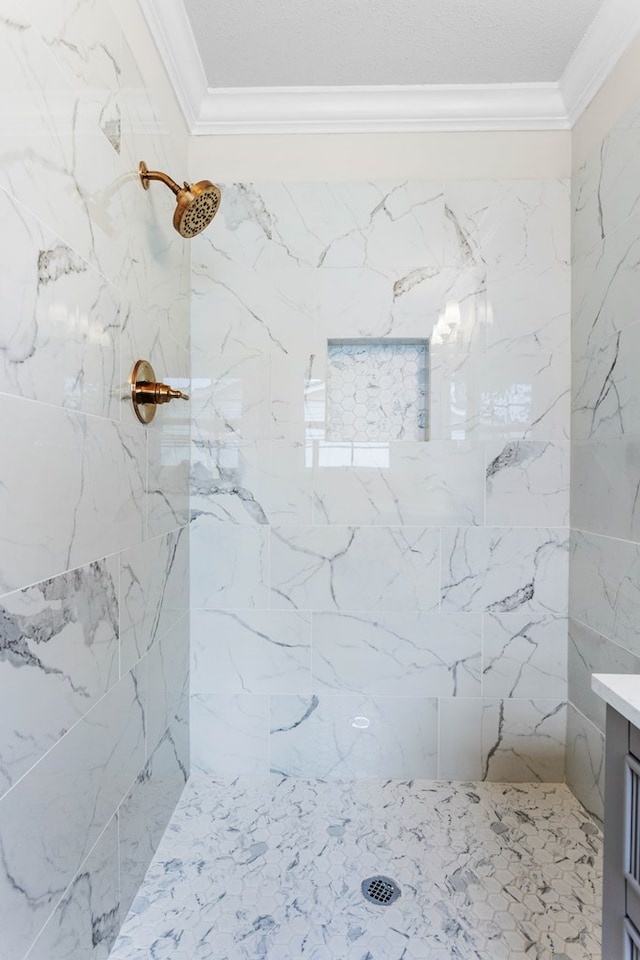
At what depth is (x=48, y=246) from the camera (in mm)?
825

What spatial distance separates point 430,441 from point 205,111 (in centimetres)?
135

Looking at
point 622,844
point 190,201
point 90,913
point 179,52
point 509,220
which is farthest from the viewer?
point 509,220

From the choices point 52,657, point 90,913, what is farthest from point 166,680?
point 52,657

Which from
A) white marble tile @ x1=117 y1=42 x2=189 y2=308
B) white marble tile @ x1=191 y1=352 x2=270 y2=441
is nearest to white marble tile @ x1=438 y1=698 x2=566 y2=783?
white marble tile @ x1=191 y1=352 x2=270 y2=441

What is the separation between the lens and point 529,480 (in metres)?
1.68

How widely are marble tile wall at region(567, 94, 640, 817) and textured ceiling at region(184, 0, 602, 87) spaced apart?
34 cm

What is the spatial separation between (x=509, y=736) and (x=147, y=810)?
46.5 inches

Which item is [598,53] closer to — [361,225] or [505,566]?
[361,225]

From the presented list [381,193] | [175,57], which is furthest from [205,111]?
[381,193]

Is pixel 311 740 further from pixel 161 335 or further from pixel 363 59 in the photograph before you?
pixel 363 59

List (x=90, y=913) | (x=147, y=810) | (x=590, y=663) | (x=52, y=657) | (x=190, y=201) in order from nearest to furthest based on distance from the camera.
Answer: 1. (x=52, y=657)
2. (x=90, y=913)
3. (x=190, y=201)
4. (x=147, y=810)
5. (x=590, y=663)

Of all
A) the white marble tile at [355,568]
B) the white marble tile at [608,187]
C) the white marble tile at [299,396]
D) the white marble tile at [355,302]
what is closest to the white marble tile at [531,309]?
the white marble tile at [608,187]

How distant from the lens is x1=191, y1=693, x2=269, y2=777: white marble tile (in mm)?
1703

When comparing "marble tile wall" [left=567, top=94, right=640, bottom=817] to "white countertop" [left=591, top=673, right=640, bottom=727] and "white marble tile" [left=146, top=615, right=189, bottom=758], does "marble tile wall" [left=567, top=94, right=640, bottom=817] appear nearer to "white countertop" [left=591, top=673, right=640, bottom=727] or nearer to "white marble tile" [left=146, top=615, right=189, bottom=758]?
"white countertop" [left=591, top=673, right=640, bottom=727]
